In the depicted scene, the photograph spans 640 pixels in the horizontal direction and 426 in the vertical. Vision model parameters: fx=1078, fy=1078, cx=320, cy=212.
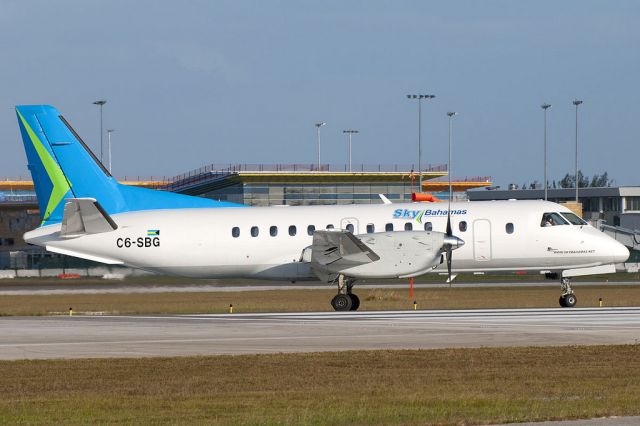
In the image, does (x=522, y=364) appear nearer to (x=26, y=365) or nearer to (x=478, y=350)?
(x=478, y=350)

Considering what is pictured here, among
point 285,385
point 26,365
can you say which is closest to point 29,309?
point 26,365

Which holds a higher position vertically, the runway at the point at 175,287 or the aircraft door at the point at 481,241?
the aircraft door at the point at 481,241

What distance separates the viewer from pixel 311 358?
20.0m

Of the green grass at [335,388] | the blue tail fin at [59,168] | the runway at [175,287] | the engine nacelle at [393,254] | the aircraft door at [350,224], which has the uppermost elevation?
the blue tail fin at [59,168]

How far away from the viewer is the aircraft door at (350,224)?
34.1 meters

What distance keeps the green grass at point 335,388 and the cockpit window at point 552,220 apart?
1309cm

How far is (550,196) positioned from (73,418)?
121257 millimetres

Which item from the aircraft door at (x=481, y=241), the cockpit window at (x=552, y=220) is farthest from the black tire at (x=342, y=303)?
the cockpit window at (x=552, y=220)

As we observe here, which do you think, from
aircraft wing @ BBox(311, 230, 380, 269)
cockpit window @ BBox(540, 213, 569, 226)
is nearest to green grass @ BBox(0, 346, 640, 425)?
aircraft wing @ BBox(311, 230, 380, 269)

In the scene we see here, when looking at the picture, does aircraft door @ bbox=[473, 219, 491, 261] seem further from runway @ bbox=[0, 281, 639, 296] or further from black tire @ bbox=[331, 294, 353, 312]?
runway @ bbox=[0, 281, 639, 296]

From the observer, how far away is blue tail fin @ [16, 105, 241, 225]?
35188mm

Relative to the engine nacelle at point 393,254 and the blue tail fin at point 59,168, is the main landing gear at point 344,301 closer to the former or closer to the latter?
the engine nacelle at point 393,254

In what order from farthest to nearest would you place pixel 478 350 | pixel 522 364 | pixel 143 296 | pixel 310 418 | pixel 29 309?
1. pixel 143 296
2. pixel 29 309
3. pixel 478 350
4. pixel 522 364
5. pixel 310 418

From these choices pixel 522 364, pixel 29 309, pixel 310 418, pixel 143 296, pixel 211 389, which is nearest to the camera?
pixel 310 418
